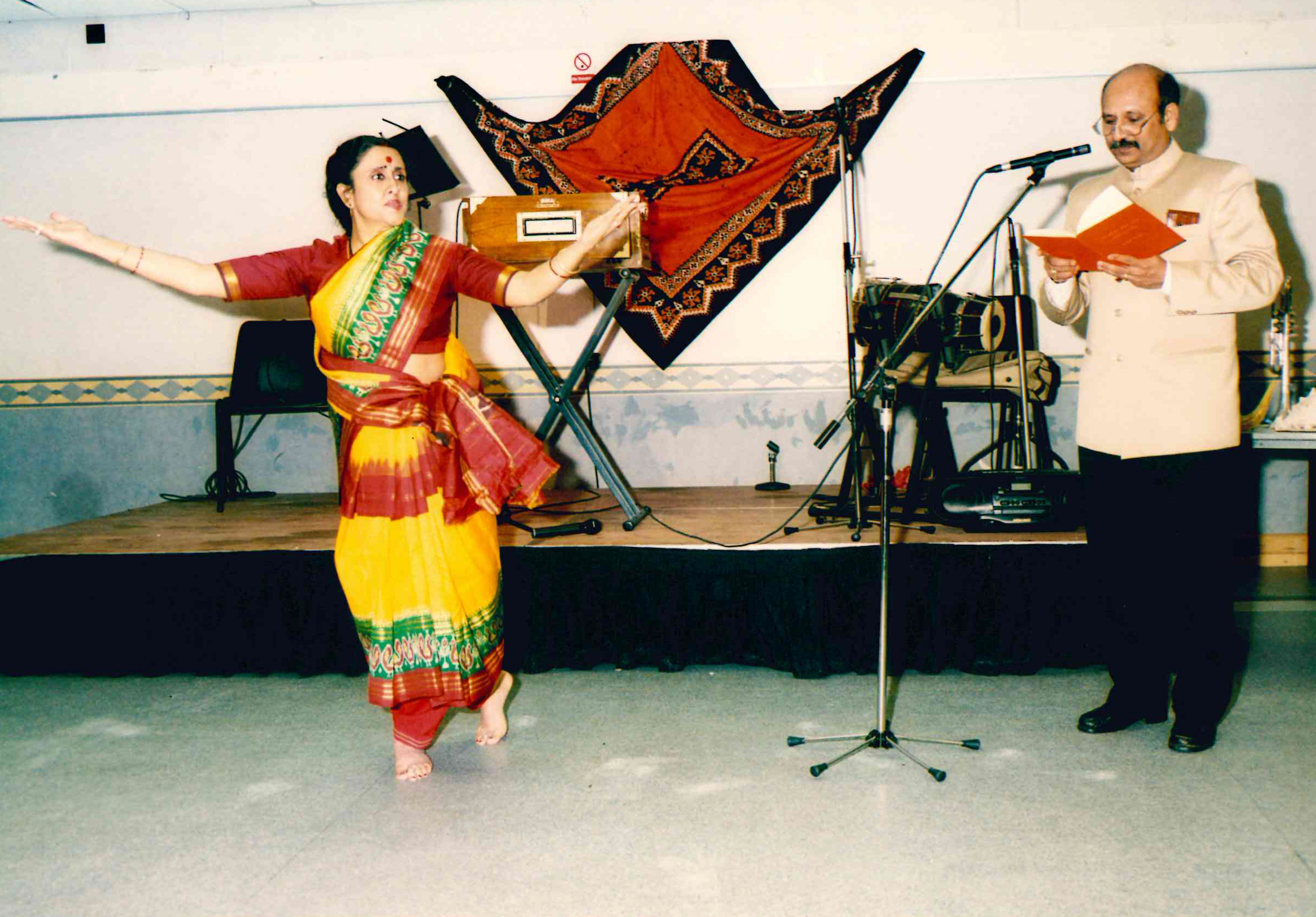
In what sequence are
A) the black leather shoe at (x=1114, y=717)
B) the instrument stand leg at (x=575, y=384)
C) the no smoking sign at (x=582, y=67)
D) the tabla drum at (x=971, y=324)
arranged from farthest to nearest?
the no smoking sign at (x=582, y=67) < the tabla drum at (x=971, y=324) < the instrument stand leg at (x=575, y=384) < the black leather shoe at (x=1114, y=717)

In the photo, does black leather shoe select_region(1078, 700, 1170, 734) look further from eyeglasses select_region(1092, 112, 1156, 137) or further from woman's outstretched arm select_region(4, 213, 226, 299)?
woman's outstretched arm select_region(4, 213, 226, 299)

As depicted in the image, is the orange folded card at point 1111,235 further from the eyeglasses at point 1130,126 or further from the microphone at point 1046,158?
the eyeglasses at point 1130,126

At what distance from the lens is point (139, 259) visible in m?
2.02

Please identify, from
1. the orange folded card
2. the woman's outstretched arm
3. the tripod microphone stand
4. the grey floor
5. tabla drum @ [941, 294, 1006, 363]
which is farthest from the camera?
tabla drum @ [941, 294, 1006, 363]

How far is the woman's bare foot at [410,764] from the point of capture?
226cm

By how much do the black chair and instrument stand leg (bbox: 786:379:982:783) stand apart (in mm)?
2616

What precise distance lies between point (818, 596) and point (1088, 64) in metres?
2.80

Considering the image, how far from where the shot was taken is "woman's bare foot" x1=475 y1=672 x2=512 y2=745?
2457mm

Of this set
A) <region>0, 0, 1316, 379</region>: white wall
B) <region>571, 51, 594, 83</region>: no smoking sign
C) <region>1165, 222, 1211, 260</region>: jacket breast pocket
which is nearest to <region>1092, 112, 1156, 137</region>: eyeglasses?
<region>1165, 222, 1211, 260</region>: jacket breast pocket

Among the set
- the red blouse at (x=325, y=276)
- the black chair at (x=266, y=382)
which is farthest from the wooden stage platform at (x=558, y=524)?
the red blouse at (x=325, y=276)

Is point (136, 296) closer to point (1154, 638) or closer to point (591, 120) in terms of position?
point (591, 120)

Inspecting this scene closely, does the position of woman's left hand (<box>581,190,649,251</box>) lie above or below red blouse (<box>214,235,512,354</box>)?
above

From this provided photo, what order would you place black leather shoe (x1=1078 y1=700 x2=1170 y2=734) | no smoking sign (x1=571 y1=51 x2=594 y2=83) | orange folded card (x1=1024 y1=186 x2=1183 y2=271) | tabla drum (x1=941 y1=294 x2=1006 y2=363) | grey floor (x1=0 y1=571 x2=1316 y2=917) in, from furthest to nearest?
no smoking sign (x1=571 y1=51 x2=594 y2=83), tabla drum (x1=941 y1=294 x2=1006 y2=363), black leather shoe (x1=1078 y1=700 x2=1170 y2=734), orange folded card (x1=1024 y1=186 x2=1183 y2=271), grey floor (x1=0 y1=571 x2=1316 y2=917)

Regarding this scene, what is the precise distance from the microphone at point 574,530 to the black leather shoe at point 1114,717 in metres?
1.52
